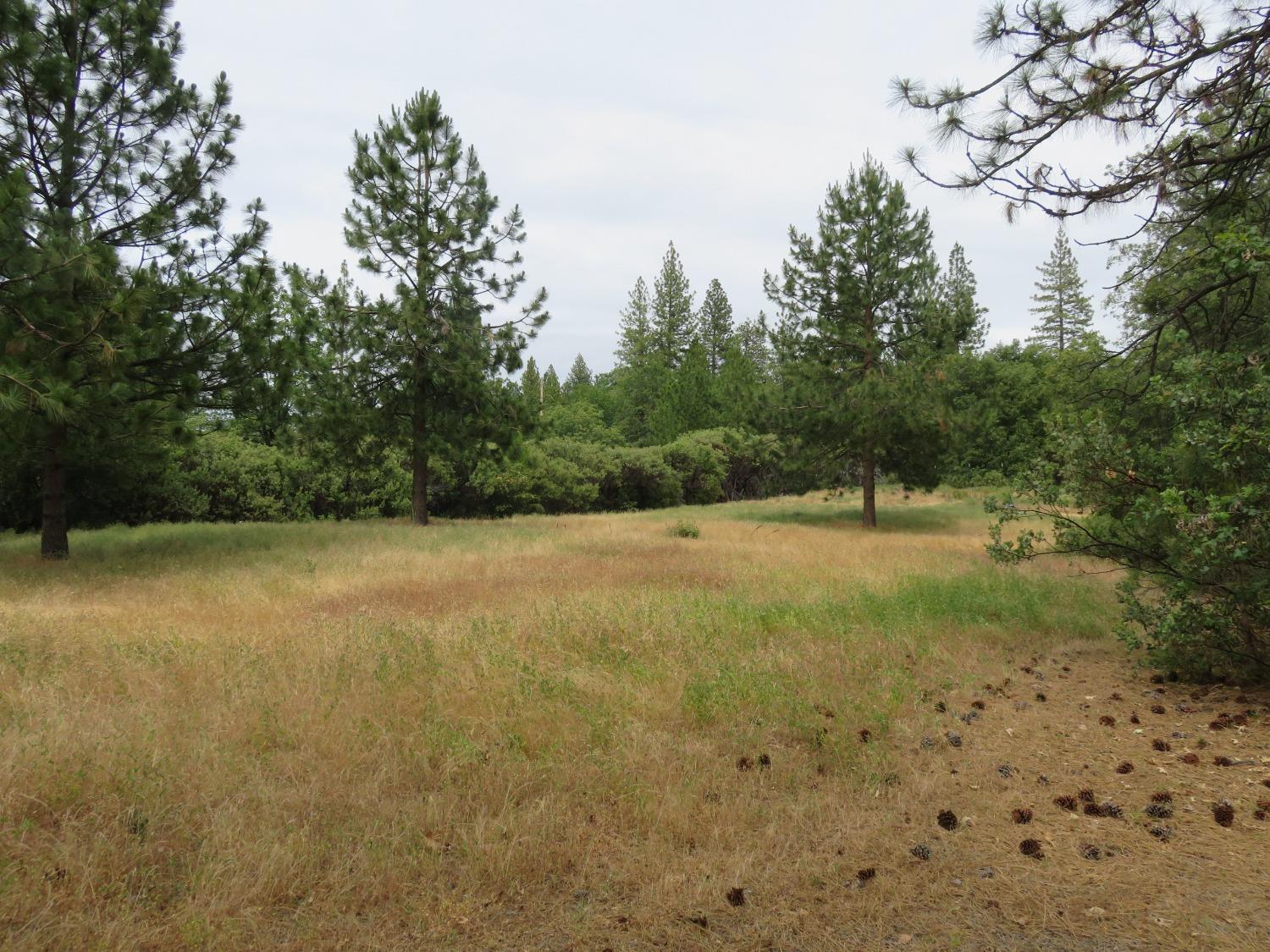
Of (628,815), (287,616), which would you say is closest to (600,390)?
(287,616)

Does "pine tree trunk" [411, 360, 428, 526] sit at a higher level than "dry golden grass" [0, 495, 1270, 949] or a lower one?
higher

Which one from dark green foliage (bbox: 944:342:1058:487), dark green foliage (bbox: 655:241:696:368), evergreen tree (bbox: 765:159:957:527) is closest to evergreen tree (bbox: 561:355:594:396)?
dark green foliage (bbox: 655:241:696:368)

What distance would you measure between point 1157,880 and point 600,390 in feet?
191

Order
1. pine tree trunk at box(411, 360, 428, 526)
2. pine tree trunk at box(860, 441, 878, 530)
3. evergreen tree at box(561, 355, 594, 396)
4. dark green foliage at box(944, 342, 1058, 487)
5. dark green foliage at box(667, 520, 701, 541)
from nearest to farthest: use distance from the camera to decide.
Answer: dark green foliage at box(667, 520, 701, 541) < pine tree trunk at box(411, 360, 428, 526) < pine tree trunk at box(860, 441, 878, 530) < dark green foliage at box(944, 342, 1058, 487) < evergreen tree at box(561, 355, 594, 396)

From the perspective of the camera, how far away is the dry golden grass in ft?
8.64

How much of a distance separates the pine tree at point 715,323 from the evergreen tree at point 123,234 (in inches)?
1804

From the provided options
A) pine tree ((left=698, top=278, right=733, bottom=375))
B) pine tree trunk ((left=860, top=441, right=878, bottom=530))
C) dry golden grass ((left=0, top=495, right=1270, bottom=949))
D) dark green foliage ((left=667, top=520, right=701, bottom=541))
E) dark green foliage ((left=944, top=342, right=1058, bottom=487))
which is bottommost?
dry golden grass ((left=0, top=495, right=1270, bottom=949))

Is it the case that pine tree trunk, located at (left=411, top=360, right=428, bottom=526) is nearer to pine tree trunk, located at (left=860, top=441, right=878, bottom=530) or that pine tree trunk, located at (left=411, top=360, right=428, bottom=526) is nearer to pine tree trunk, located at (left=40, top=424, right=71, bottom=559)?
pine tree trunk, located at (left=40, top=424, right=71, bottom=559)

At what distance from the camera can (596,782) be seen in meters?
3.58

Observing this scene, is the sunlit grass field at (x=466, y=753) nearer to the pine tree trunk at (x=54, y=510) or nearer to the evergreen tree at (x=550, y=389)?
the pine tree trunk at (x=54, y=510)

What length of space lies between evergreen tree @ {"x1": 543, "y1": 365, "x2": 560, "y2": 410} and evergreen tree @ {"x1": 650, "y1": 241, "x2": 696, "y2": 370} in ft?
31.6

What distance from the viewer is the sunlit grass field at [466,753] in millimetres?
2678

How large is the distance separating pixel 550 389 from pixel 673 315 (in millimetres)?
14744

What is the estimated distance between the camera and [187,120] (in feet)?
39.6
